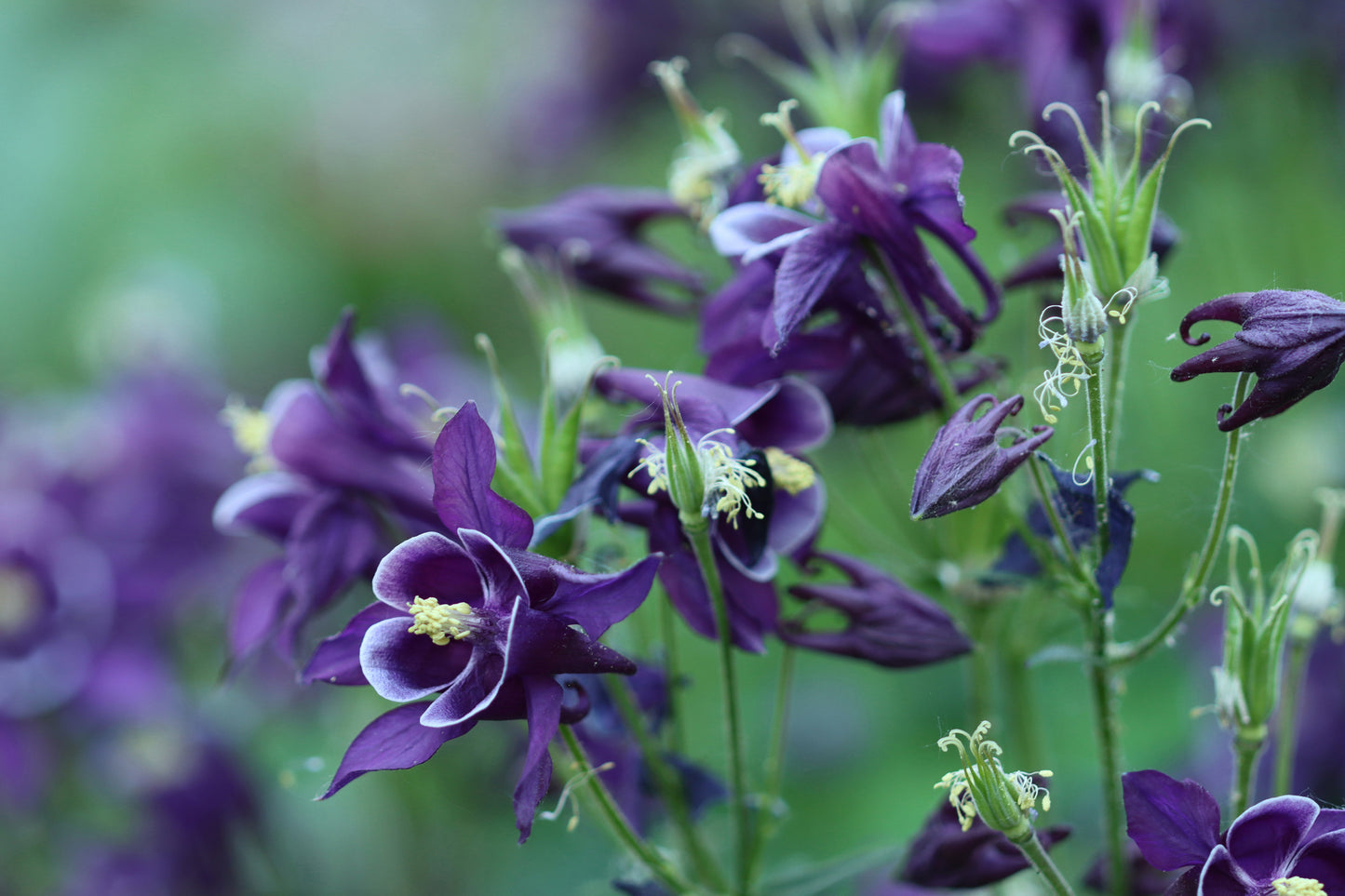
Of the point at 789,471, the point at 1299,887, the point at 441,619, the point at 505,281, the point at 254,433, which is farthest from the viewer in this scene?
the point at 505,281

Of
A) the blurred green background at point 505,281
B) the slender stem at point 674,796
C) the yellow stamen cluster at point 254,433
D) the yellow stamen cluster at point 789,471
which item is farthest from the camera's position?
the blurred green background at point 505,281

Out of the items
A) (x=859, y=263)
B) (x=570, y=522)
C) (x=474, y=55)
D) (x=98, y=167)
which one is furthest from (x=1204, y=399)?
(x=98, y=167)

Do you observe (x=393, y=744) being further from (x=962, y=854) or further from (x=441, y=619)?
(x=962, y=854)

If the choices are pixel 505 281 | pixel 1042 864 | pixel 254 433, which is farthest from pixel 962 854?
pixel 505 281

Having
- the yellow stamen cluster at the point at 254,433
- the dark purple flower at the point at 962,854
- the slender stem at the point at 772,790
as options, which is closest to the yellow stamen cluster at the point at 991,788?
the dark purple flower at the point at 962,854

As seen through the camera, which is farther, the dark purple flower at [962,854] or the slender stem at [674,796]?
the slender stem at [674,796]

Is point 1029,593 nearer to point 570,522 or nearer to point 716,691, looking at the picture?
point 570,522

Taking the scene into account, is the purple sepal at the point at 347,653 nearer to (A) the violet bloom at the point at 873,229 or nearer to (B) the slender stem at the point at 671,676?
(B) the slender stem at the point at 671,676
